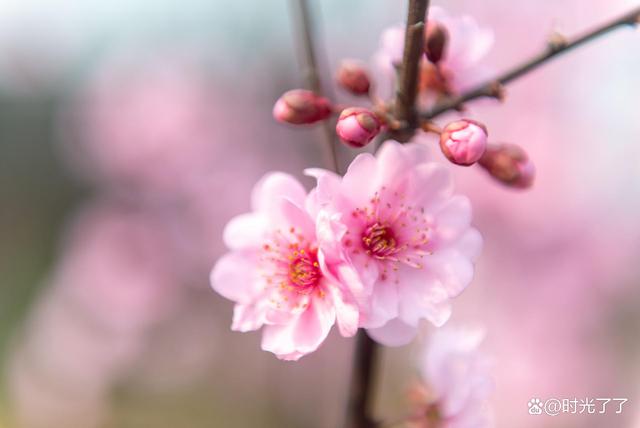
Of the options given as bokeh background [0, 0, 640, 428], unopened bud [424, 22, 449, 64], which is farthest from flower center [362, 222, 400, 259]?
bokeh background [0, 0, 640, 428]

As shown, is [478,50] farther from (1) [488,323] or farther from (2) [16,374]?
(2) [16,374]

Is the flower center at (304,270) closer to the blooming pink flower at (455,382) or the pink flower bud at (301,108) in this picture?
the pink flower bud at (301,108)

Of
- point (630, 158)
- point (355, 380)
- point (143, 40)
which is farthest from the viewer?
point (143, 40)

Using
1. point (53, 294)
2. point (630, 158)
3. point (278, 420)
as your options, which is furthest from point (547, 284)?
point (53, 294)

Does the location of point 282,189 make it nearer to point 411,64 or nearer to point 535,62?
point 411,64

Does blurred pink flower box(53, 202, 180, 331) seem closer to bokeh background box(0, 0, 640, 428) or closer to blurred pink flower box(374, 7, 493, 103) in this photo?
bokeh background box(0, 0, 640, 428)

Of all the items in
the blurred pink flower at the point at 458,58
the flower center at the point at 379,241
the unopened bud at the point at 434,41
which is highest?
the blurred pink flower at the point at 458,58

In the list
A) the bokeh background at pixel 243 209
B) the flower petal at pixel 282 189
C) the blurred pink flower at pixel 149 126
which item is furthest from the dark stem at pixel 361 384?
the blurred pink flower at pixel 149 126
